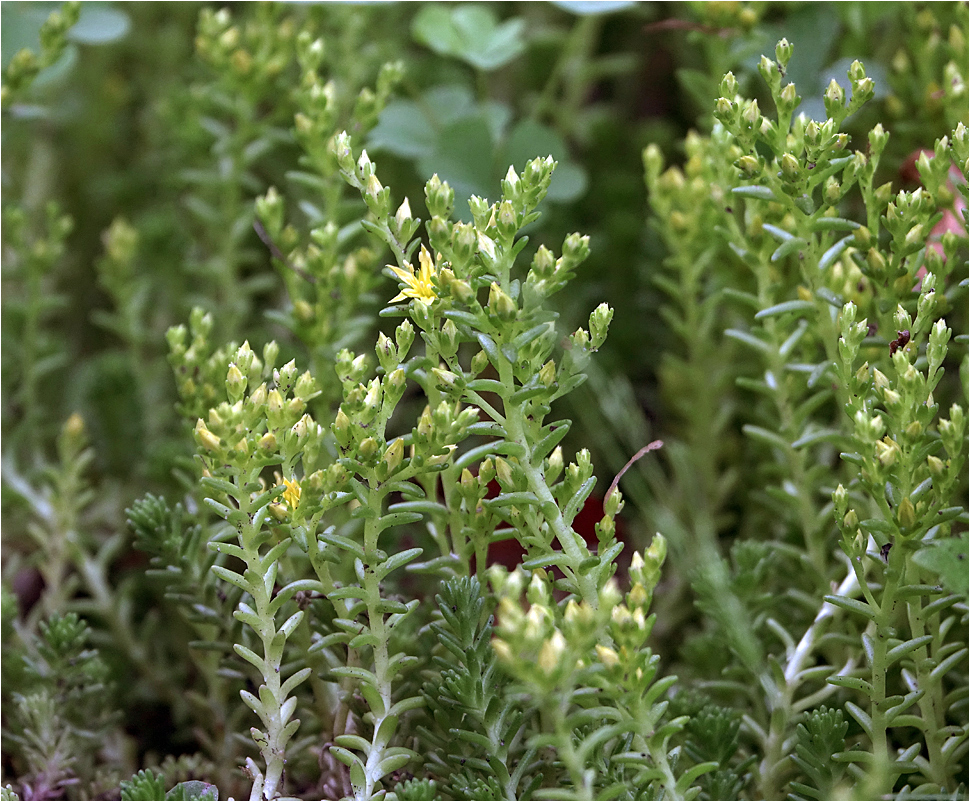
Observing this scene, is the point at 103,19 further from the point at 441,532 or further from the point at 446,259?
the point at 441,532

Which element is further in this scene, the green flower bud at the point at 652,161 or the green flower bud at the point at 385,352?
the green flower bud at the point at 652,161

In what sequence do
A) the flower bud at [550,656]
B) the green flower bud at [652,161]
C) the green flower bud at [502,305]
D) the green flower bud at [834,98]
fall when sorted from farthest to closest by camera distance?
the green flower bud at [652,161] < the green flower bud at [834,98] < the green flower bud at [502,305] < the flower bud at [550,656]

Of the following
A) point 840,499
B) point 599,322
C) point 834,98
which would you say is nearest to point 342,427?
point 599,322

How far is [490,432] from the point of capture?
79cm

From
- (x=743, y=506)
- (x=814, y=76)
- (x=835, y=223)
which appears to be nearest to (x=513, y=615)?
(x=835, y=223)

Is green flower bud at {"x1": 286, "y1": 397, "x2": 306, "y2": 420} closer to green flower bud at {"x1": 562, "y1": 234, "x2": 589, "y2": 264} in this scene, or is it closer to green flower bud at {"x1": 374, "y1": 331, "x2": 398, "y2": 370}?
green flower bud at {"x1": 374, "y1": 331, "x2": 398, "y2": 370}

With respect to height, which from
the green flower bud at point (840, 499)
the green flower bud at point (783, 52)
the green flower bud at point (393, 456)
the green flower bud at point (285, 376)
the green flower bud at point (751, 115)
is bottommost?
the green flower bud at point (840, 499)

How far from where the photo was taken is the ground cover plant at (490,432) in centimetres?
79

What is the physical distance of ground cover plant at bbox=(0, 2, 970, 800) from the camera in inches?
30.9

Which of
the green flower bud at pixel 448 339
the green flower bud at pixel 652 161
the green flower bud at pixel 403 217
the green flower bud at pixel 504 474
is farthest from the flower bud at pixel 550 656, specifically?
the green flower bud at pixel 652 161

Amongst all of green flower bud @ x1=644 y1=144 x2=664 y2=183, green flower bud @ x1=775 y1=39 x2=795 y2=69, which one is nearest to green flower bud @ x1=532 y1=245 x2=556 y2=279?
green flower bud @ x1=775 y1=39 x2=795 y2=69

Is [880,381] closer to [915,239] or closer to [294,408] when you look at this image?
[915,239]

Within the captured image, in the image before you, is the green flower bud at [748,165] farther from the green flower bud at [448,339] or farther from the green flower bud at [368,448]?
the green flower bud at [368,448]

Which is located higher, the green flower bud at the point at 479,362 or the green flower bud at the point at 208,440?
the green flower bud at the point at 479,362
